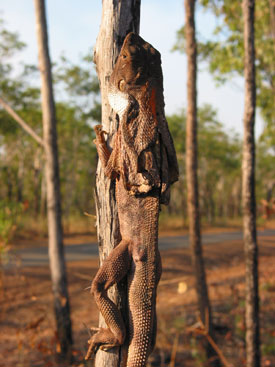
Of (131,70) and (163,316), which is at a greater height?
(131,70)

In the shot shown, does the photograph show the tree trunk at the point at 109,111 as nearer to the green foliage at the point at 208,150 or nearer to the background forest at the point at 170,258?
the background forest at the point at 170,258

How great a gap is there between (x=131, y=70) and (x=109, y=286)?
48.8 inches

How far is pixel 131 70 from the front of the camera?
6.66ft

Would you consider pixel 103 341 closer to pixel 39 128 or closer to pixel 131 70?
pixel 131 70

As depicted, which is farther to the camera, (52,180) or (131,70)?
(52,180)

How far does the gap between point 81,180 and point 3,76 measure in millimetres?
16845

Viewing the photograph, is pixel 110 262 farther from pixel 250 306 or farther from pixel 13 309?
pixel 13 309

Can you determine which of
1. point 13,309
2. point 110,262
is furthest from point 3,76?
point 110,262

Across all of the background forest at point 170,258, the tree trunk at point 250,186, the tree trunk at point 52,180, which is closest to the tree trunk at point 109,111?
the background forest at point 170,258

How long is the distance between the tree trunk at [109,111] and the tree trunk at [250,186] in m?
2.75

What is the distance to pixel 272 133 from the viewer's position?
11.8 meters

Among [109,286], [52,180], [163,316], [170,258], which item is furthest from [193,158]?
[170,258]

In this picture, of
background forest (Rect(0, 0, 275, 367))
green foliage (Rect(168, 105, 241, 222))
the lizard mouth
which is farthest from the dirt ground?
green foliage (Rect(168, 105, 241, 222))

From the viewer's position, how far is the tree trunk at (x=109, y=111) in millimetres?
2115
